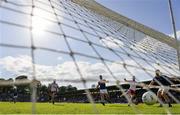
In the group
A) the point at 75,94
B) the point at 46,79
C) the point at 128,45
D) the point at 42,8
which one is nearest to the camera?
the point at 46,79

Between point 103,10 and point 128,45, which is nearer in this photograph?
point 128,45

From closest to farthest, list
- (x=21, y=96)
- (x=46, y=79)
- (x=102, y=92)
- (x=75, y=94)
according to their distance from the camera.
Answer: (x=46, y=79), (x=102, y=92), (x=21, y=96), (x=75, y=94)

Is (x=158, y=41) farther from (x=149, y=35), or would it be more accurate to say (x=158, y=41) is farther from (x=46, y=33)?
(x=46, y=33)

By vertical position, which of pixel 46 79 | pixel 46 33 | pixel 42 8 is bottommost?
pixel 46 79

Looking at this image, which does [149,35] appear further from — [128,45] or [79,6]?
[79,6]

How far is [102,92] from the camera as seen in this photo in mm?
14859

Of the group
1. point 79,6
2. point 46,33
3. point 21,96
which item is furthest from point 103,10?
point 21,96

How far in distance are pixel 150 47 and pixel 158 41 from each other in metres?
0.48

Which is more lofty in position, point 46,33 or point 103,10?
point 103,10

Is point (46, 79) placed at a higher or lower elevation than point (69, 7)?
lower

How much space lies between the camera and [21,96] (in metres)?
34.3

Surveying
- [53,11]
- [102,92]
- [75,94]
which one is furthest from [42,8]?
[75,94]

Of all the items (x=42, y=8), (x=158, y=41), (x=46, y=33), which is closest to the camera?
(x=46, y=33)

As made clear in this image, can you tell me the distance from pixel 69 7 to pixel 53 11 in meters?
0.95
